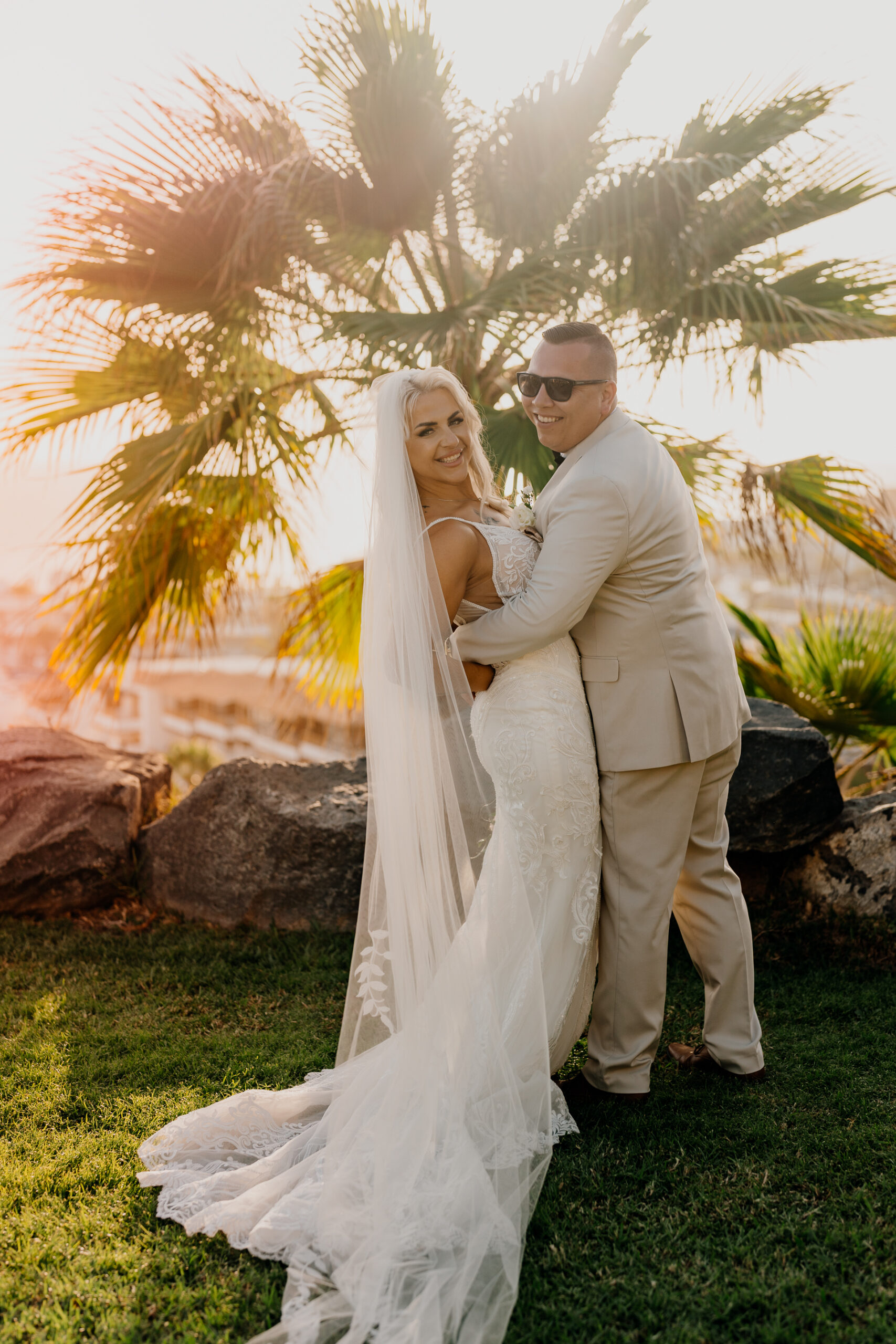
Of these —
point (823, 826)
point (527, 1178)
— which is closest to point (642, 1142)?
point (527, 1178)

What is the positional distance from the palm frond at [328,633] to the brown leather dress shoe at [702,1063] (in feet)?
10.4

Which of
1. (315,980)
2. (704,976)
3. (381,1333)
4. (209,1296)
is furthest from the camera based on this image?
(315,980)

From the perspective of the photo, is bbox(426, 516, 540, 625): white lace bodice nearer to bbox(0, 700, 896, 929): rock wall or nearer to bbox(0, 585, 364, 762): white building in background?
bbox(0, 700, 896, 929): rock wall

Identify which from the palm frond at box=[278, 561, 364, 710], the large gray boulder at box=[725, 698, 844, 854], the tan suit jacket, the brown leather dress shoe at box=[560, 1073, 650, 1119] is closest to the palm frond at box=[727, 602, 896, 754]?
the large gray boulder at box=[725, 698, 844, 854]

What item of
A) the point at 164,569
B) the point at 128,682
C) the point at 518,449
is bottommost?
the point at 128,682

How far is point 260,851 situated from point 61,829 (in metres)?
1.09

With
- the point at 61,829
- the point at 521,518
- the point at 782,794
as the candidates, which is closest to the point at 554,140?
the point at 521,518

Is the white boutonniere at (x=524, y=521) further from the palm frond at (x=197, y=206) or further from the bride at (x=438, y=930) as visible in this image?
the palm frond at (x=197, y=206)

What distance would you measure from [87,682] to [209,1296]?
394 cm

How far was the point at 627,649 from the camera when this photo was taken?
2971 mm

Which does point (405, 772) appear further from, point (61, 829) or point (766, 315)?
point (766, 315)

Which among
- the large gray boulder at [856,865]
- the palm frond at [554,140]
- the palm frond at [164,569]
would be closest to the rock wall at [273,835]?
the large gray boulder at [856,865]

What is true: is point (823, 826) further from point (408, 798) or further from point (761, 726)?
point (408, 798)

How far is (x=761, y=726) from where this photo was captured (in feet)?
15.0
